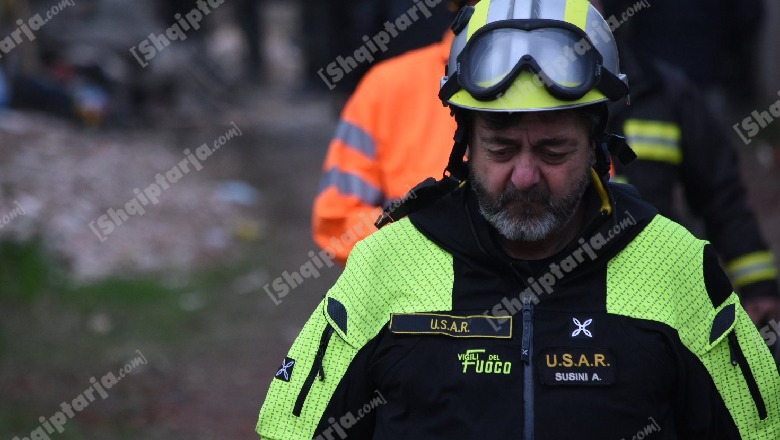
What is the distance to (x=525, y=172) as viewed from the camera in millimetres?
2951

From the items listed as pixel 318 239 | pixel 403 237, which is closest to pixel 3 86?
pixel 318 239

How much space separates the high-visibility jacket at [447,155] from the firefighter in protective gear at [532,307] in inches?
46.4

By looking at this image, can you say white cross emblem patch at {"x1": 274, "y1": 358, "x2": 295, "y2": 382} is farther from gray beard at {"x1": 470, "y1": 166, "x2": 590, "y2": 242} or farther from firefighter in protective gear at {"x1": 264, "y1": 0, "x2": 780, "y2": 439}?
gray beard at {"x1": 470, "y1": 166, "x2": 590, "y2": 242}

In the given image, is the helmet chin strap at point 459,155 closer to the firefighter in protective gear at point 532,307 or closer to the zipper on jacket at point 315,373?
the firefighter in protective gear at point 532,307

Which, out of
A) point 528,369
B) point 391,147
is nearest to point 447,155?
point 391,147

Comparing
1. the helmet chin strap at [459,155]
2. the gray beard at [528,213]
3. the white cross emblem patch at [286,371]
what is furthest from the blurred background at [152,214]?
the white cross emblem patch at [286,371]

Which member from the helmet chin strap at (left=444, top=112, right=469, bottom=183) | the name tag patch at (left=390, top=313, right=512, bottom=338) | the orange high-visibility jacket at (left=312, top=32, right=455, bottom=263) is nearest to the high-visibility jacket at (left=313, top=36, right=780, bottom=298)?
the orange high-visibility jacket at (left=312, top=32, right=455, bottom=263)

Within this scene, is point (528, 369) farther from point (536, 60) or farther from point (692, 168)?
point (692, 168)

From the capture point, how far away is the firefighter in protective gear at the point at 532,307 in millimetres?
2857

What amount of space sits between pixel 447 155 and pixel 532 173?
126cm

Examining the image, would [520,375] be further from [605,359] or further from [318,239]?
[318,239]

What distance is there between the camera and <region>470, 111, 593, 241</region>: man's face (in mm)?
2957

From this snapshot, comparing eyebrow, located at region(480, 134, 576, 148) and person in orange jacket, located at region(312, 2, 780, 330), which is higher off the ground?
person in orange jacket, located at region(312, 2, 780, 330)

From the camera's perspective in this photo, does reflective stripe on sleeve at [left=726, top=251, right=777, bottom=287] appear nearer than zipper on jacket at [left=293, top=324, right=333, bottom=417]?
No
